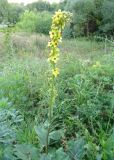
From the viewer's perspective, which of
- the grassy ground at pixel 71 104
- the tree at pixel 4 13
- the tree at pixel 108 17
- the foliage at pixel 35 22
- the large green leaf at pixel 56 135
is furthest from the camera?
the foliage at pixel 35 22

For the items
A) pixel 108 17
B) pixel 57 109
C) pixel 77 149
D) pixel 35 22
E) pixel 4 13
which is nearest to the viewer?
pixel 77 149

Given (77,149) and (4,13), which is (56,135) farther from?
(4,13)

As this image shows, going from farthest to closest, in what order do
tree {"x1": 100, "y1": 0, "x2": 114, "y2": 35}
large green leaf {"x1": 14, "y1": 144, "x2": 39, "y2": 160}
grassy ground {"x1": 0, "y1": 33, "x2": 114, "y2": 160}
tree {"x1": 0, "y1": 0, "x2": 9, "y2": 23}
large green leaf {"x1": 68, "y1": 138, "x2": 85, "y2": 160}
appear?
tree {"x1": 100, "y1": 0, "x2": 114, "y2": 35}
tree {"x1": 0, "y1": 0, "x2": 9, "y2": 23}
grassy ground {"x1": 0, "y1": 33, "x2": 114, "y2": 160}
large green leaf {"x1": 68, "y1": 138, "x2": 85, "y2": 160}
large green leaf {"x1": 14, "y1": 144, "x2": 39, "y2": 160}

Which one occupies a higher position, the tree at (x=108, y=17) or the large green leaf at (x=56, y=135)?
the large green leaf at (x=56, y=135)

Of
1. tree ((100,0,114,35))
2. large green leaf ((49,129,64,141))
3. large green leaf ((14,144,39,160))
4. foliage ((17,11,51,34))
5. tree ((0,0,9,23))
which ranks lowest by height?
foliage ((17,11,51,34))

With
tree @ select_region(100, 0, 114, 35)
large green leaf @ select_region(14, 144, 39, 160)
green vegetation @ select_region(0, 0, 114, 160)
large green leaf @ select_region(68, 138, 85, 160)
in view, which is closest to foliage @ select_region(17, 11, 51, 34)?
tree @ select_region(100, 0, 114, 35)

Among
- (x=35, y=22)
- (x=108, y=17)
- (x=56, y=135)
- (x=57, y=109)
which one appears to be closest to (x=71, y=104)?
(x=57, y=109)

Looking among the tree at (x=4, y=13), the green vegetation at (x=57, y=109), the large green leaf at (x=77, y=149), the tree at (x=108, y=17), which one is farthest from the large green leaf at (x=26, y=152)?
the tree at (x=108, y=17)

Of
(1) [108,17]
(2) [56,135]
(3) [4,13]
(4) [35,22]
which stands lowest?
(4) [35,22]

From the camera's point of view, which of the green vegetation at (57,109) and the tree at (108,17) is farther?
the tree at (108,17)

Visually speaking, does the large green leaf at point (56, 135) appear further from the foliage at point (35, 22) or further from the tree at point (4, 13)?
the foliage at point (35, 22)

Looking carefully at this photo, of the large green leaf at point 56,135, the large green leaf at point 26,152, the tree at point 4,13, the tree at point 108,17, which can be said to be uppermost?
the tree at point 4,13

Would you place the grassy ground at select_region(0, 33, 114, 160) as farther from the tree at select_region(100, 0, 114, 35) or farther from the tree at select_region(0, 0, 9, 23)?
the tree at select_region(100, 0, 114, 35)

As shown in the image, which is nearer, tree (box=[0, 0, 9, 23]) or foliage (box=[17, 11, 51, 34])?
tree (box=[0, 0, 9, 23])
